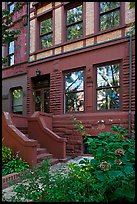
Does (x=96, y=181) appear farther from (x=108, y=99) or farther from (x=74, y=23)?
(x=74, y=23)

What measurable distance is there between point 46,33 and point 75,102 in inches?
143

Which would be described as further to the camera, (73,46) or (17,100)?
(17,100)

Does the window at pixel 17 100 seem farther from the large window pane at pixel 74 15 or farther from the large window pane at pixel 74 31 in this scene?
the large window pane at pixel 74 15

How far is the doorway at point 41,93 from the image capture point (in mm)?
9641

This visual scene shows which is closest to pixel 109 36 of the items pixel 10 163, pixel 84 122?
pixel 84 122

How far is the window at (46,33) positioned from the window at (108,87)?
3075 mm

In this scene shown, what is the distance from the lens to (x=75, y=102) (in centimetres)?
855

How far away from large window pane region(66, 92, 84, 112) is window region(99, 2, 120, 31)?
2677mm

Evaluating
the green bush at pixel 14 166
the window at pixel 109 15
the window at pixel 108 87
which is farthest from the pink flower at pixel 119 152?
the window at pixel 109 15

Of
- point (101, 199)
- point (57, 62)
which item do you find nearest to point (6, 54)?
point (57, 62)

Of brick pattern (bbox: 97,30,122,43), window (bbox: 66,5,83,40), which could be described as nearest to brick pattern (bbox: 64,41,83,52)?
window (bbox: 66,5,83,40)

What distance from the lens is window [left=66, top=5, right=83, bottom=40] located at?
28.6ft

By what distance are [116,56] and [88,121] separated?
2.50 m

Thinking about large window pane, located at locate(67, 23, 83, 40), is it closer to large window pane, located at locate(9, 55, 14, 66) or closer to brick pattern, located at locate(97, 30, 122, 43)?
brick pattern, located at locate(97, 30, 122, 43)
